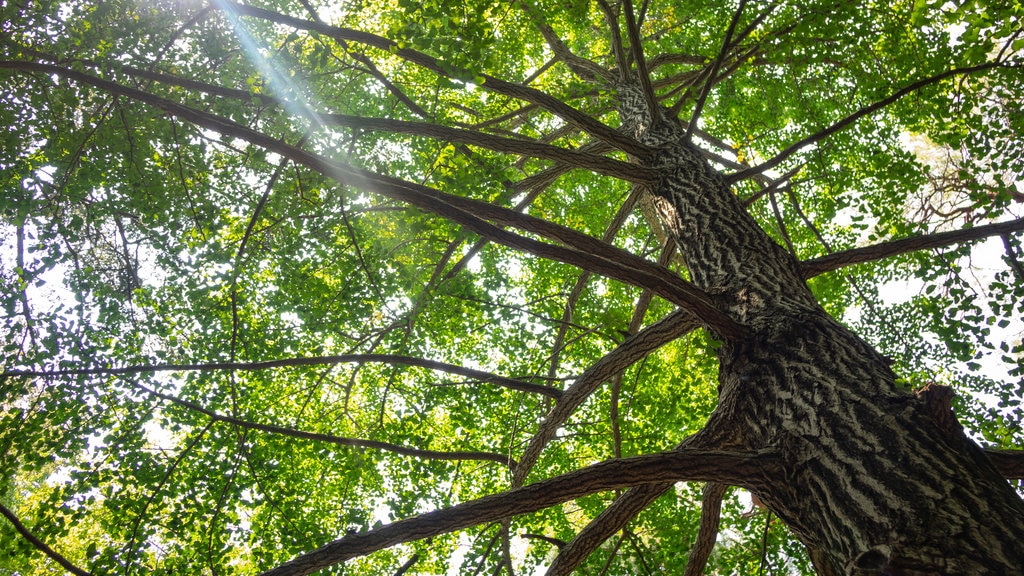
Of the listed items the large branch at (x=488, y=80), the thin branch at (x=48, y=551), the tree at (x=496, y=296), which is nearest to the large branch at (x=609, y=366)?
the tree at (x=496, y=296)

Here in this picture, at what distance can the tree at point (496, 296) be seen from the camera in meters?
2.17

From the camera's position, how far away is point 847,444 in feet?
6.76

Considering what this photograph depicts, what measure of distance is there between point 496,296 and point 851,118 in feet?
17.4

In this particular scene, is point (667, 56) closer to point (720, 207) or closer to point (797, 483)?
point (720, 207)

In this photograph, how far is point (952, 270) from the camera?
432cm

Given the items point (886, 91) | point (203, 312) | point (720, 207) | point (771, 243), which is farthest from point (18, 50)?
point (886, 91)

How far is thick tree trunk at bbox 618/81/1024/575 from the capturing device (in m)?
1.64

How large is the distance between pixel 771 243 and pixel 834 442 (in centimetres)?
175

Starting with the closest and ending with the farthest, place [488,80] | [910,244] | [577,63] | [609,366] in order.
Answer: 1. [910,244]
2. [609,366]
3. [488,80]
4. [577,63]

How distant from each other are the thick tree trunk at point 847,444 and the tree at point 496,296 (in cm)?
1

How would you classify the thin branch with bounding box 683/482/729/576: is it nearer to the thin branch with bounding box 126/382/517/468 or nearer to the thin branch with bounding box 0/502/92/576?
the thin branch with bounding box 126/382/517/468

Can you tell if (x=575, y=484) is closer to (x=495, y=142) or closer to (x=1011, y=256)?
(x=495, y=142)

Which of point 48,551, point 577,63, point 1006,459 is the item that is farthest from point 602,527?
point 577,63

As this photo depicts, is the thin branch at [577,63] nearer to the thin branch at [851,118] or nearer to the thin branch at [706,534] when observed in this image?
the thin branch at [851,118]
